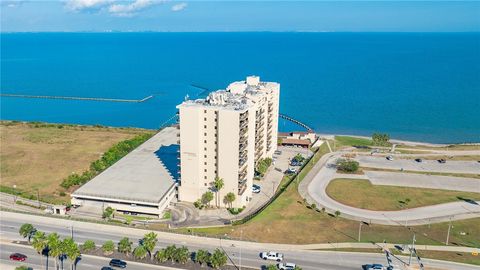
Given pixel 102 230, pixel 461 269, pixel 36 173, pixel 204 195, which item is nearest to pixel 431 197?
pixel 461 269

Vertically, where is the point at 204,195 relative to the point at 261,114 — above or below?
below

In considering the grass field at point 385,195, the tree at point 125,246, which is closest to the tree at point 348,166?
the grass field at point 385,195

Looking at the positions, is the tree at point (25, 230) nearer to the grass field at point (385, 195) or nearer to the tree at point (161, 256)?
the tree at point (161, 256)

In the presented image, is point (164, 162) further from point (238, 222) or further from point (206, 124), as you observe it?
point (238, 222)

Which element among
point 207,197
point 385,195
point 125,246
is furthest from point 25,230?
point 385,195

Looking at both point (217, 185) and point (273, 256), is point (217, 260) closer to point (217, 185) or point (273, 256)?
point (273, 256)

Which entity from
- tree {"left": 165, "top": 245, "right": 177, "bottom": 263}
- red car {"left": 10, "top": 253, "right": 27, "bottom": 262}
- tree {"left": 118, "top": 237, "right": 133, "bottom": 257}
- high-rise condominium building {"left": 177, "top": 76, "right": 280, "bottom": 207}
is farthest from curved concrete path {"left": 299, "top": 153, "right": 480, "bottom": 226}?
red car {"left": 10, "top": 253, "right": 27, "bottom": 262}

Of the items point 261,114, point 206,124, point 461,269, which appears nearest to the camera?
point 461,269

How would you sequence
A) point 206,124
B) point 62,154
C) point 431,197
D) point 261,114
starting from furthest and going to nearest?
1. point 62,154
2. point 261,114
3. point 431,197
4. point 206,124
